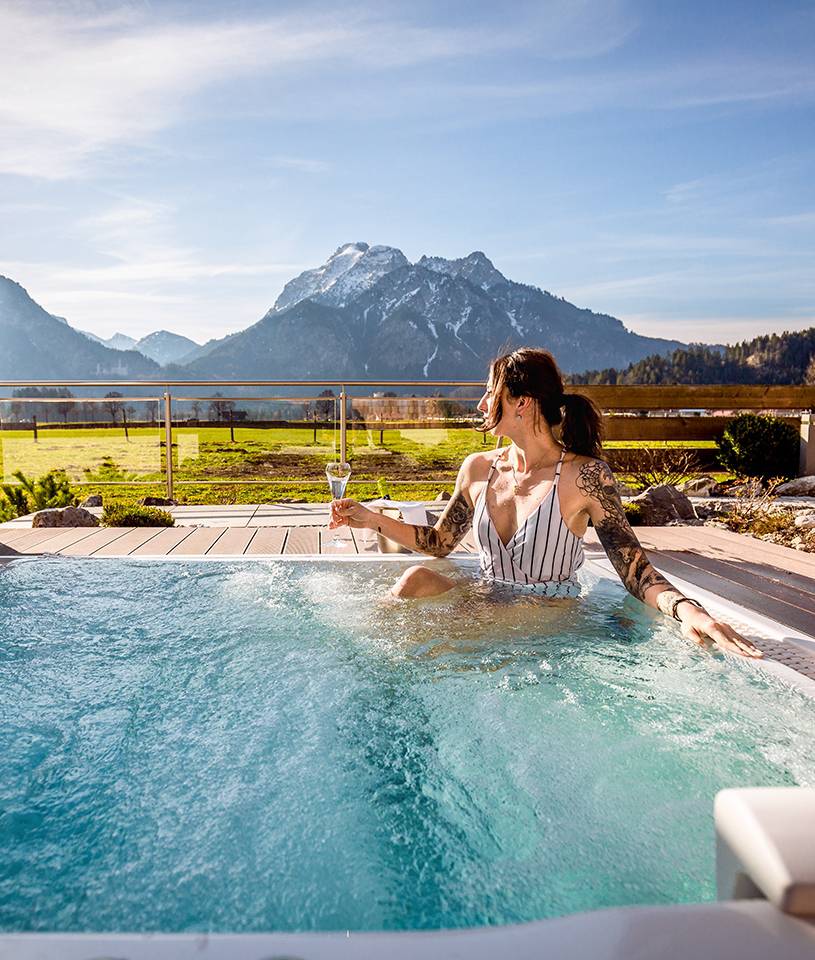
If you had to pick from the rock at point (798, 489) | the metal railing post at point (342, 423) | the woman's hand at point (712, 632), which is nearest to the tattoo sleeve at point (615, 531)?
the woman's hand at point (712, 632)

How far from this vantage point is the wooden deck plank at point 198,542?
10.7ft

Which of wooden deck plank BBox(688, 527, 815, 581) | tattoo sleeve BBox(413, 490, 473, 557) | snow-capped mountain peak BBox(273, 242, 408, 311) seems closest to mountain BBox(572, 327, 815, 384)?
wooden deck plank BBox(688, 527, 815, 581)

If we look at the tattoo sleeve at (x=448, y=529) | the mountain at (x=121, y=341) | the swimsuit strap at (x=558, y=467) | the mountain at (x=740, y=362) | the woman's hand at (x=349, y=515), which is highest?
the mountain at (x=121, y=341)

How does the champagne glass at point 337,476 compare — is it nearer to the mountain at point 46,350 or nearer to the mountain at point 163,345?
the mountain at point 46,350

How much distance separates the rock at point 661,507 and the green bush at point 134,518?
116 inches

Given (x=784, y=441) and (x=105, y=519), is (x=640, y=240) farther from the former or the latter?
(x=105, y=519)

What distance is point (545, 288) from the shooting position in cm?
12862

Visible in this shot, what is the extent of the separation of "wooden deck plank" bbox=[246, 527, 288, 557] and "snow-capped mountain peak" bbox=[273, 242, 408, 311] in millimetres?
117071

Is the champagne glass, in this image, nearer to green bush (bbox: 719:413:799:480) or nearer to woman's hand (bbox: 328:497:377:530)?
woman's hand (bbox: 328:497:377:530)

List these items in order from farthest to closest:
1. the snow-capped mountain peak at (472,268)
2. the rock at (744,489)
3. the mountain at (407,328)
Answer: the snow-capped mountain peak at (472,268) < the mountain at (407,328) < the rock at (744,489)

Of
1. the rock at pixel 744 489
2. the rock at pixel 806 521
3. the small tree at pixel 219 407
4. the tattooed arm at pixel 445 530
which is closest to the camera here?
the tattooed arm at pixel 445 530

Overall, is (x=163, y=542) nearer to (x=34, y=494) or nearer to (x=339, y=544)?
(x=339, y=544)

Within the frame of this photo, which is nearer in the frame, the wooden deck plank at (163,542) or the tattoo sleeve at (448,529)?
the tattoo sleeve at (448,529)

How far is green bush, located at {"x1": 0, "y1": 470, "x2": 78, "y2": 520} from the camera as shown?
554 centimetres
